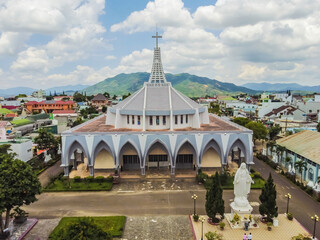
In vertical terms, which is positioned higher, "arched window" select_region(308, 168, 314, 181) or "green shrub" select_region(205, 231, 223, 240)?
"arched window" select_region(308, 168, 314, 181)

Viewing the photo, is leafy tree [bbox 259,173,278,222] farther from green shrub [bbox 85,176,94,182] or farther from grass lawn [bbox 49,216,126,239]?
green shrub [bbox 85,176,94,182]

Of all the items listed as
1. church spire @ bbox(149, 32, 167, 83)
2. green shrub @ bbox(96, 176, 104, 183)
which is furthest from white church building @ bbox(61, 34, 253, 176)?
church spire @ bbox(149, 32, 167, 83)

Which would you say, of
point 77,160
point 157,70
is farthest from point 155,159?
point 157,70

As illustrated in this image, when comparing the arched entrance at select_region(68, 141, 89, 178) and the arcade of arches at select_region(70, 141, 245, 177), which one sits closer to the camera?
the arched entrance at select_region(68, 141, 89, 178)

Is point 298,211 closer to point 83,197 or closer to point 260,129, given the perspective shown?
point 83,197

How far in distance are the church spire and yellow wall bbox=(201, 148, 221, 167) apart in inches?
688

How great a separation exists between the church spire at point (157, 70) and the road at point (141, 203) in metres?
23.2

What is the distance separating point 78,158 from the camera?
127 feet

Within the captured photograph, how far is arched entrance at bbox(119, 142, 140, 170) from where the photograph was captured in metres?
35.3

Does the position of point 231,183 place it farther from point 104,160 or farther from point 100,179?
point 104,160

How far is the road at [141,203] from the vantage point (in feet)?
78.2

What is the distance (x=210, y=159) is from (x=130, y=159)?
1193 centimetres

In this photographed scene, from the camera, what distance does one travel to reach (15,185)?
59.4 feet

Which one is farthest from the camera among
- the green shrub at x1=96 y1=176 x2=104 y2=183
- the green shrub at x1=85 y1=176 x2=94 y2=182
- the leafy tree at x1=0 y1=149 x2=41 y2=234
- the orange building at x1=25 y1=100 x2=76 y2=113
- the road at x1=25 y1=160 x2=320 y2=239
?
the orange building at x1=25 y1=100 x2=76 y2=113
